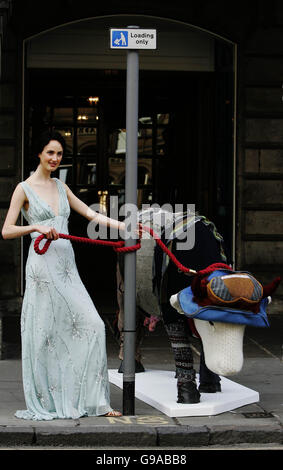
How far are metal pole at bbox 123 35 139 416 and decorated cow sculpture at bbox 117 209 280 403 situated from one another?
0.29m

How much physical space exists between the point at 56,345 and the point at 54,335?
0.23ft

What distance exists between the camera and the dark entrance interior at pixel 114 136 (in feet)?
43.8

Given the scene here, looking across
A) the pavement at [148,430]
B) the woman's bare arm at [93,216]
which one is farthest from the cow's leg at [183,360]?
the woman's bare arm at [93,216]

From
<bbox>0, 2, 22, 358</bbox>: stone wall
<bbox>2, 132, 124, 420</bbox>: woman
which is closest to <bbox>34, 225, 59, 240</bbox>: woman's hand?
<bbox>2, 132, 124, 420</bbox>: woman

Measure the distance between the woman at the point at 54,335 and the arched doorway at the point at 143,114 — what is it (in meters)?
5.36

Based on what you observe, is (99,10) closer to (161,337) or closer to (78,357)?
(161,337)

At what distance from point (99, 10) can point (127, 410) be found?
6.52 metres

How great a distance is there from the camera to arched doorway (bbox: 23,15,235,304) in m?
12.0

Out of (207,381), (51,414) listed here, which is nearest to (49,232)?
(51,414)

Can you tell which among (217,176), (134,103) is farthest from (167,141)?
(134,103)

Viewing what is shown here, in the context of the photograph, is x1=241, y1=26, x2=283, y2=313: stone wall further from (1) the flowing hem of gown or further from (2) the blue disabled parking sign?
(1) the flowing hem of gown

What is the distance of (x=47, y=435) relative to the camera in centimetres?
600

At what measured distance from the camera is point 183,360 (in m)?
6.64

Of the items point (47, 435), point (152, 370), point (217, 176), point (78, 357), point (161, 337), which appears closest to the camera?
point (47, 435)
